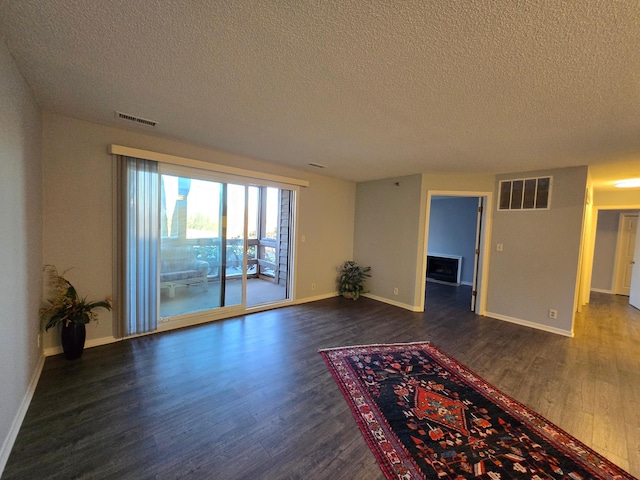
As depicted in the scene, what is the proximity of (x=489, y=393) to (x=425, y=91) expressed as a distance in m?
2.62

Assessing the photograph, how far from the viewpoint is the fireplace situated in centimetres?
733

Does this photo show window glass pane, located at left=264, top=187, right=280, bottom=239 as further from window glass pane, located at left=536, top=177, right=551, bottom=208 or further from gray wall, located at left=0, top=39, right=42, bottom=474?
→ window glass pane, located at left=536, top=177, right=551, bottom=208

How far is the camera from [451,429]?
1938 mm

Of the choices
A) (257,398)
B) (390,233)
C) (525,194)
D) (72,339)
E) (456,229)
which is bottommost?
(257,398)

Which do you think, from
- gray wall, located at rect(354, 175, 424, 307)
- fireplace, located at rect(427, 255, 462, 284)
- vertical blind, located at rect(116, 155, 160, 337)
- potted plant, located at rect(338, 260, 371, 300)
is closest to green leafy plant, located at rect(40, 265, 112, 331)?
vertical blind, located at rect(116, 155, 160, 337)

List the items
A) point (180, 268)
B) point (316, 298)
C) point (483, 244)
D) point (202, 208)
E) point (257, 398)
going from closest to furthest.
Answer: point (257, 398) < point (180, 268) < point (202, 208) < point (483, 244) < point (316, 298)

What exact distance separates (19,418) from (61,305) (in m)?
1.14

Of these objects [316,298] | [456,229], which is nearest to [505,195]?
[456,229]

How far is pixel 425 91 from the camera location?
192 cm

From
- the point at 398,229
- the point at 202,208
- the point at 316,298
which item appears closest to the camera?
the point at 202,208

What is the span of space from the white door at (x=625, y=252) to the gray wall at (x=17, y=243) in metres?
→ 10.6

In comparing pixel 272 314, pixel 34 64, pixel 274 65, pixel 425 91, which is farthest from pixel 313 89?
pixel 272 314

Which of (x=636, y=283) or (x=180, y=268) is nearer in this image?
(x=180, y=268)

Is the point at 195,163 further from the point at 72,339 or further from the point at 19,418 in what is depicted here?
the point at 19,418
